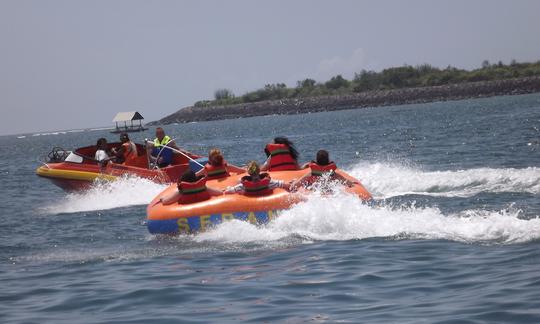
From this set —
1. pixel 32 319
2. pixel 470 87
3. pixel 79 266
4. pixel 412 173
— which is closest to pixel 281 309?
pixel 32 319

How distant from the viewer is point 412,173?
2039 cm

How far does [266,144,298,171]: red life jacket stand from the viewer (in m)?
16.0

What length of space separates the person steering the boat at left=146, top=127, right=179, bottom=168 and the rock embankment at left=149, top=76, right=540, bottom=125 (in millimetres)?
90314

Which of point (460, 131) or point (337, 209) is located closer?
point (337, 209)

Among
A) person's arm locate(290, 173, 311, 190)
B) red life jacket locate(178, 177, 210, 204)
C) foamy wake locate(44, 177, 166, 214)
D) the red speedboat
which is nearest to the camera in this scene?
red life jacket locate(178, 177, 210, 204)

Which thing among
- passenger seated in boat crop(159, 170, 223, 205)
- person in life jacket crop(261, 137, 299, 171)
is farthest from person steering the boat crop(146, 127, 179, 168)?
passenger seated in boat crop(159, 170, 223, 205)

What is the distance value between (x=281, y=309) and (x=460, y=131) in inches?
1205

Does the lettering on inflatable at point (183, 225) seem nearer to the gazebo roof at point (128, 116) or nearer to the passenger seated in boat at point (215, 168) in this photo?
the passenger seated in boat at point (215, 168)

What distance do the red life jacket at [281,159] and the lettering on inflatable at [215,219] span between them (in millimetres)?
3039

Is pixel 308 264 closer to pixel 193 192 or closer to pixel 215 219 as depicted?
pixel 215 219

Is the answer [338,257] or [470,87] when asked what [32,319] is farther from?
[470,87]

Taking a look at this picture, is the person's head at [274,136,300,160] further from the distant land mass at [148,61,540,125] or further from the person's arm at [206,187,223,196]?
the distant land mass at [148,61,540,125]

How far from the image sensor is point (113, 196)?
792 inches

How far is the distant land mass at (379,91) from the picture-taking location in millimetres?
115306
